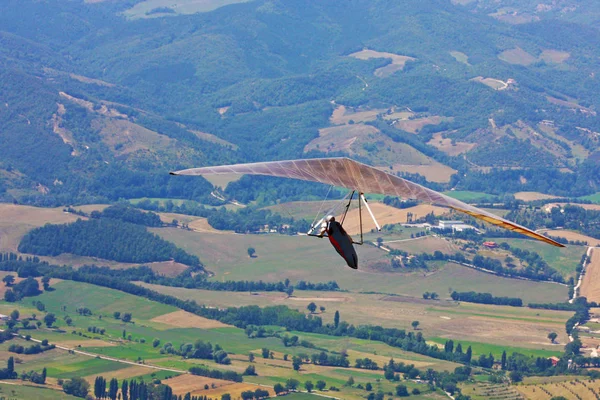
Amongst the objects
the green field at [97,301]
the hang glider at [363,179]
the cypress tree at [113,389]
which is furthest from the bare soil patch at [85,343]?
the hang glider at [363,179]

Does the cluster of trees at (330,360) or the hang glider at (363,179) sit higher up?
the hang glider at (363,179)

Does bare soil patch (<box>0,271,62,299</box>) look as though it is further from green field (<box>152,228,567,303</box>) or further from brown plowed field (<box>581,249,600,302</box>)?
brown plowed field (<box>581,249,600,302</box>)

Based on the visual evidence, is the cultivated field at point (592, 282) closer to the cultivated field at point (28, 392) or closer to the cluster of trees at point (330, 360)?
the cluster of trees at point (330, 360)

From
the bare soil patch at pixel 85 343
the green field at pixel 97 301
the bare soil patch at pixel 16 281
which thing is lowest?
the bare soil patch at pixel 85 343

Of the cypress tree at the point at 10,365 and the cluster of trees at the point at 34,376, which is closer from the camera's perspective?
the cluster of trees at the point at 34,376

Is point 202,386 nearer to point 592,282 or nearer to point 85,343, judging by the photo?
point 85,343

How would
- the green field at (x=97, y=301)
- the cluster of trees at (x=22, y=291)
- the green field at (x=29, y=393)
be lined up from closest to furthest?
the green field at (x=29, y=393) < the green field at (x=97, y=301) < the cluster of trees at (x=22, y=291)

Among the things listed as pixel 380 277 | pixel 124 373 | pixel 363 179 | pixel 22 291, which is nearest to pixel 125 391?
pixel 124 373
